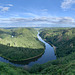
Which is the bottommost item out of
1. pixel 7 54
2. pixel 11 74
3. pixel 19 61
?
pixel 19 61

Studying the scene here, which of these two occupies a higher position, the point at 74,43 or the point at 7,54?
the point at 74,43

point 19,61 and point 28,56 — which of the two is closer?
point 19,61

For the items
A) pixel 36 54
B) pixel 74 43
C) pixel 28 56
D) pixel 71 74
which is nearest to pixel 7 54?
pixel 28 56

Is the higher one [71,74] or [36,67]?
[71,74]

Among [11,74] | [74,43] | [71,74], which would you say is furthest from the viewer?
[74,43]

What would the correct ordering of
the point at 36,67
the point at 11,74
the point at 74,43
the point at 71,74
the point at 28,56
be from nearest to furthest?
the point at 71,74
the point at 11,74
the point at 36,67
the point at 28,56
the point at 74,43

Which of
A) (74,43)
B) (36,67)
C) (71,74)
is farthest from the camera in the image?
(74,43)

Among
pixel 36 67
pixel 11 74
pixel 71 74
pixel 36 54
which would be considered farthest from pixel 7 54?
pixel 71 74

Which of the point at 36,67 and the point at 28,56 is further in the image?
the point at 28,56

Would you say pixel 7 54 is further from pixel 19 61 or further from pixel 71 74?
pixel 71 74

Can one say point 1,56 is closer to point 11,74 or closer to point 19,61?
point 19,61
